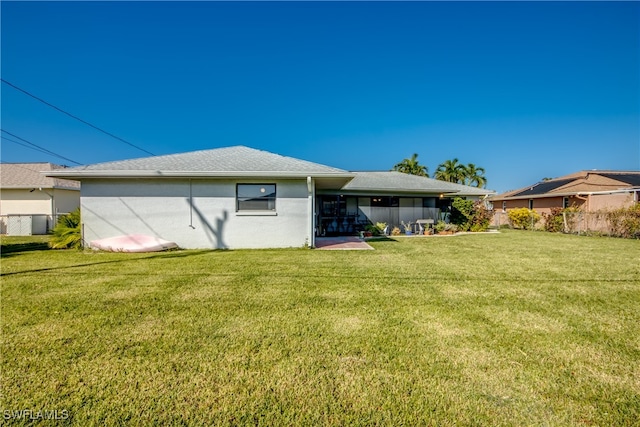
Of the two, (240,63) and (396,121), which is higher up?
(240,63)

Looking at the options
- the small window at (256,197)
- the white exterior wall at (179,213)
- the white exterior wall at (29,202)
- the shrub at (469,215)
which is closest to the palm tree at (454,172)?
the shrub at (469,215)

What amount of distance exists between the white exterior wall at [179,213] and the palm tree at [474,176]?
35719mm

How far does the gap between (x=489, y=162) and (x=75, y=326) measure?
45260 millimetres

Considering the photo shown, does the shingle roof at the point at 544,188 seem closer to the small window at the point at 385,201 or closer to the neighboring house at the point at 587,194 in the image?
the neighboring house at the point at 587,194

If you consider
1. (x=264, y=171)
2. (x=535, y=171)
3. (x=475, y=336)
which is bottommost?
(x=475, y=336)

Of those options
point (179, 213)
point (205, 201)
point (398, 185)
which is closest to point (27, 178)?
point (179, 213)

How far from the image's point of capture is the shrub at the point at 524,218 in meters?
20.7

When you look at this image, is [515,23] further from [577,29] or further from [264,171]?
[264,171]

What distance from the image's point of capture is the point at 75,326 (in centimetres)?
341

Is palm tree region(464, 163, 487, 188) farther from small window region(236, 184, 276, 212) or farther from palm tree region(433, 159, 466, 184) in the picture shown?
small window region(236, 184, 276, 212)

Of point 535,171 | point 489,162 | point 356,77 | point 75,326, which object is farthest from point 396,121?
point 535,171

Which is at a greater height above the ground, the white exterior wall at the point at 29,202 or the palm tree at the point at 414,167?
the palm tree at the point at 414,167

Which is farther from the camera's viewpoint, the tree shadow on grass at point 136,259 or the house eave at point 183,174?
the house eave at point 183,174

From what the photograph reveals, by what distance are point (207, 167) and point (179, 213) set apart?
1.91 metres
